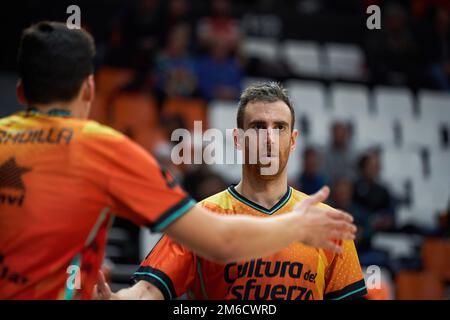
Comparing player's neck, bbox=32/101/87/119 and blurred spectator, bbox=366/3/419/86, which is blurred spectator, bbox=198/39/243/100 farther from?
player's neck, bbox=32/101/87/119

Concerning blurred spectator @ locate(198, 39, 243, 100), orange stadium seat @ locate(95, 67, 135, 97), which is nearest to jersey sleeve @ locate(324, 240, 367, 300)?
orange stadium seat @ locate(95, 67, 135, 97)

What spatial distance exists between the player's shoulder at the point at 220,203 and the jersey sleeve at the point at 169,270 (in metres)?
0.32

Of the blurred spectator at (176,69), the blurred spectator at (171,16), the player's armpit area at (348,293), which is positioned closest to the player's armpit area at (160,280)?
the player's armpit area at (348,293)

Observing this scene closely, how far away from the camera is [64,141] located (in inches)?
104

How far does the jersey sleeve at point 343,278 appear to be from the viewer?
12.2 ft

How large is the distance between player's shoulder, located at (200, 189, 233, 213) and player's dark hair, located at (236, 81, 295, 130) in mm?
408

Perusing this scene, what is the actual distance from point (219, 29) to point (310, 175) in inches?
115

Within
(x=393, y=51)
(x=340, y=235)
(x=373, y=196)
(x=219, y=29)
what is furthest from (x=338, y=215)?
(x=393, y=51)

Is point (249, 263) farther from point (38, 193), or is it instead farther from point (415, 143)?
point (415, 143)

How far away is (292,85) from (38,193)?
27.5 ft

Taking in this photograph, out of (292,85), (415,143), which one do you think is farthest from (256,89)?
(415,143)

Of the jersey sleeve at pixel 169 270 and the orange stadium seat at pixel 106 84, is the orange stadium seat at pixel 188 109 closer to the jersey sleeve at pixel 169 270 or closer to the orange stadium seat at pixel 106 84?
the orange stadium seat at pixel 106 84

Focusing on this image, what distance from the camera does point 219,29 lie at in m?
10.6

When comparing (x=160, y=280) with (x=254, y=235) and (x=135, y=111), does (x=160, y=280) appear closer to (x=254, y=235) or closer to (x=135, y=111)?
(x=254, y=235)
